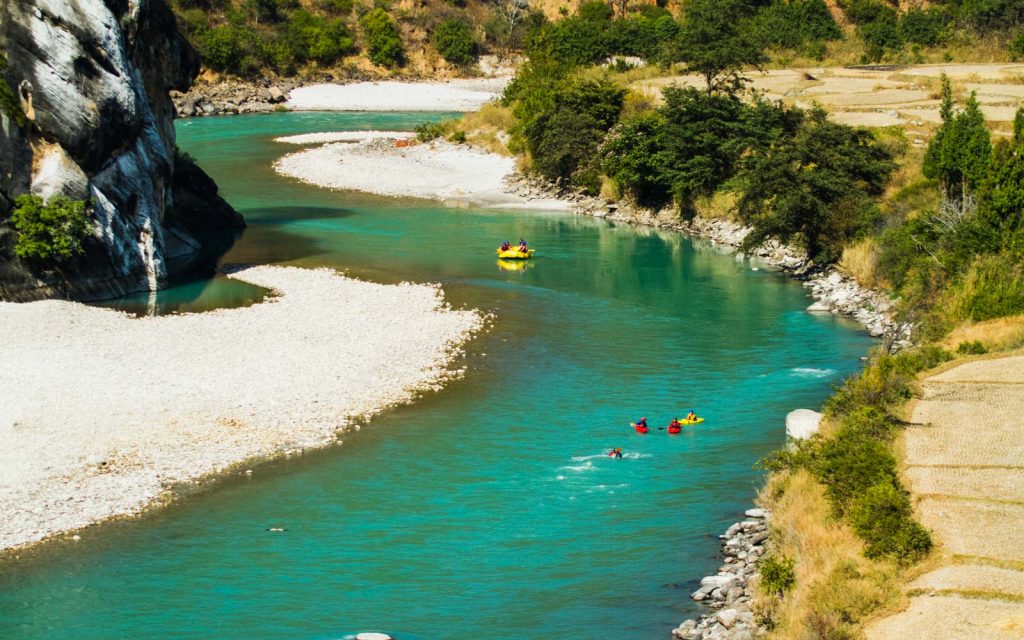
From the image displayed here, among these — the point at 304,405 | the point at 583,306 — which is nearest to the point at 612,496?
the point at 304,405

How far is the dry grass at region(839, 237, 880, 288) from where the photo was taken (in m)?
51.5

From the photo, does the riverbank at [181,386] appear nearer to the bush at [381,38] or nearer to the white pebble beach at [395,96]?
the white pebble beach at [395,96]

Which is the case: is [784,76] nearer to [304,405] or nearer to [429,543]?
[304,405]

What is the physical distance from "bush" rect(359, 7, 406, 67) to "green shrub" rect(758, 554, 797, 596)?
140 metres

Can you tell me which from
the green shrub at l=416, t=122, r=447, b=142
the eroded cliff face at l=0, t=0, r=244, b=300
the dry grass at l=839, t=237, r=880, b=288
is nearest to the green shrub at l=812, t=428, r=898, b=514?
the dry grass at l=839, t=237, r=880, b=288

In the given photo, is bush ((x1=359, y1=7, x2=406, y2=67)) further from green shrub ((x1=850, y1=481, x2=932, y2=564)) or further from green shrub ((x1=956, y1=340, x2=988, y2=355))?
green shrub ((x1=850, y1=481, x2=932, y2=564))

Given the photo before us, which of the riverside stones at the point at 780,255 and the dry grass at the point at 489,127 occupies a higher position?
the dry grass at the point at 489,127

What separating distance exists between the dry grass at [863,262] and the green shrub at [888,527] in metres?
28.3

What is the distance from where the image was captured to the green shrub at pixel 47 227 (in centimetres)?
4694

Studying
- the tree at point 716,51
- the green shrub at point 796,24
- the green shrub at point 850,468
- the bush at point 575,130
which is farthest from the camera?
the green shrub at point 796,24

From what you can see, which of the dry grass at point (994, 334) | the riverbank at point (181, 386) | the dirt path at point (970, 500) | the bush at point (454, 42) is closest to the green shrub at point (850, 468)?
the dirt path at point (970, 500)

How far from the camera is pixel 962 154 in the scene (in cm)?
5153

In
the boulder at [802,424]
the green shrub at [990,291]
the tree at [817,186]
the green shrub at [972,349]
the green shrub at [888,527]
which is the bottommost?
the boulder at [802,424]

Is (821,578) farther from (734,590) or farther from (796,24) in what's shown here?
(796,24)
